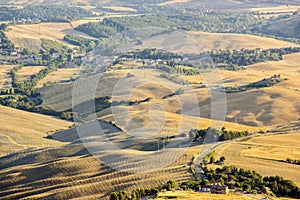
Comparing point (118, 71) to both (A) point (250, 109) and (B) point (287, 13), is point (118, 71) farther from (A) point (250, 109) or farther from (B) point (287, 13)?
(B) point (287, 13)

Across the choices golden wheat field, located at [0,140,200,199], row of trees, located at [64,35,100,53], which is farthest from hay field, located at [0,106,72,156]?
row of trees, located at [64,35,100,53]

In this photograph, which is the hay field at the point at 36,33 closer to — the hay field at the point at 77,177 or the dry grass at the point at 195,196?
the hay field at the point at 77,177

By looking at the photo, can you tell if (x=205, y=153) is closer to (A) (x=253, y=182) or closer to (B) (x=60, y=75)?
(A) (x=253, y=182)

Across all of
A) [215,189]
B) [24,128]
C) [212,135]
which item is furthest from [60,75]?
[215,189]

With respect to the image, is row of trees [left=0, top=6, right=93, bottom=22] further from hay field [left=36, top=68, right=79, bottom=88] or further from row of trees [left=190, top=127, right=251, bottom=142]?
row of trees [left=190, top=127, right=251, bottom=142]

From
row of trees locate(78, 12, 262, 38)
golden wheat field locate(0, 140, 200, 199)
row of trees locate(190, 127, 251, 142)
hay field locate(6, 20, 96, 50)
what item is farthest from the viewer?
row of trees locate(78, 12, 262, 38)
